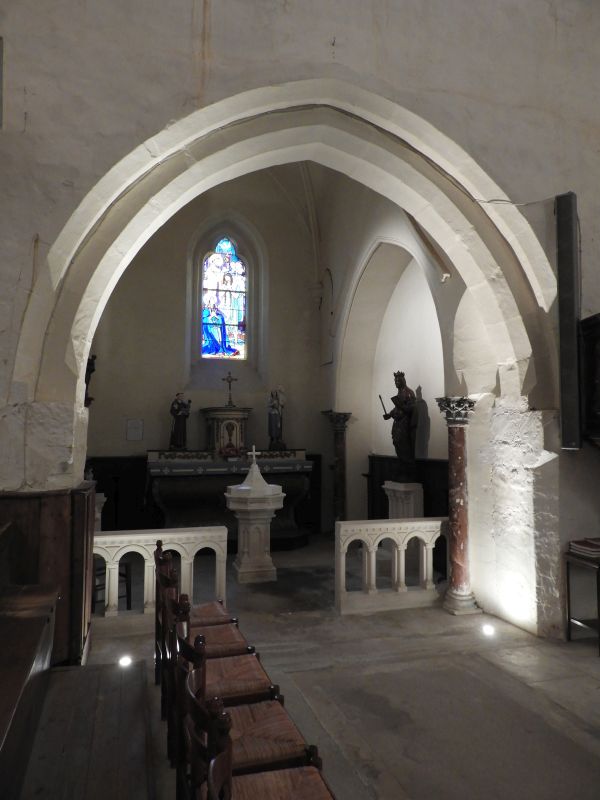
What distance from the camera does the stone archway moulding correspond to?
392 cm

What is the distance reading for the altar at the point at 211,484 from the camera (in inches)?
322

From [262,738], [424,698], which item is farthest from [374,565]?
[262,738]

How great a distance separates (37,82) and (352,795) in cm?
457

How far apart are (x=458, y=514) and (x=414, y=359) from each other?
10.7ft

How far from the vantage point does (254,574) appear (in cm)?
645

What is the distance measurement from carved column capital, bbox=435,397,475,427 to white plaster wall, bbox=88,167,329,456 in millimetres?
4869

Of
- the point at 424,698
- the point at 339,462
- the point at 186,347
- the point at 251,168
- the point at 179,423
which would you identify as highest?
the point at 251,168

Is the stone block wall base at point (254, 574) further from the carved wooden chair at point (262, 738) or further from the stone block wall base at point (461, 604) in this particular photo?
the carved wooden chair at point (262, 738)

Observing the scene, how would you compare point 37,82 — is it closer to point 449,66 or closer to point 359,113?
point 359,113

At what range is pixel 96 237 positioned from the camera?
4.17 metres

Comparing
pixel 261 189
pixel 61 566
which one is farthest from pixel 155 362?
pixel 61 566

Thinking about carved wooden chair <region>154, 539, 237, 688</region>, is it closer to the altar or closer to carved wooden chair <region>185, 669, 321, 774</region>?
carved wooden chair <region>185, 669, 321, 774</region>

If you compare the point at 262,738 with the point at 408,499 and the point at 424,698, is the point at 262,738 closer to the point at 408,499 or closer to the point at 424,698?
the point at 424,698

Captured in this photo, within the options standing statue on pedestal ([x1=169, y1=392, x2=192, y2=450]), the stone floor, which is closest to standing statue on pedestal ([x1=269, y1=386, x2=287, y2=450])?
standing statue on pedestal ([x1=169, y1=392, x2=192, y2=450])
